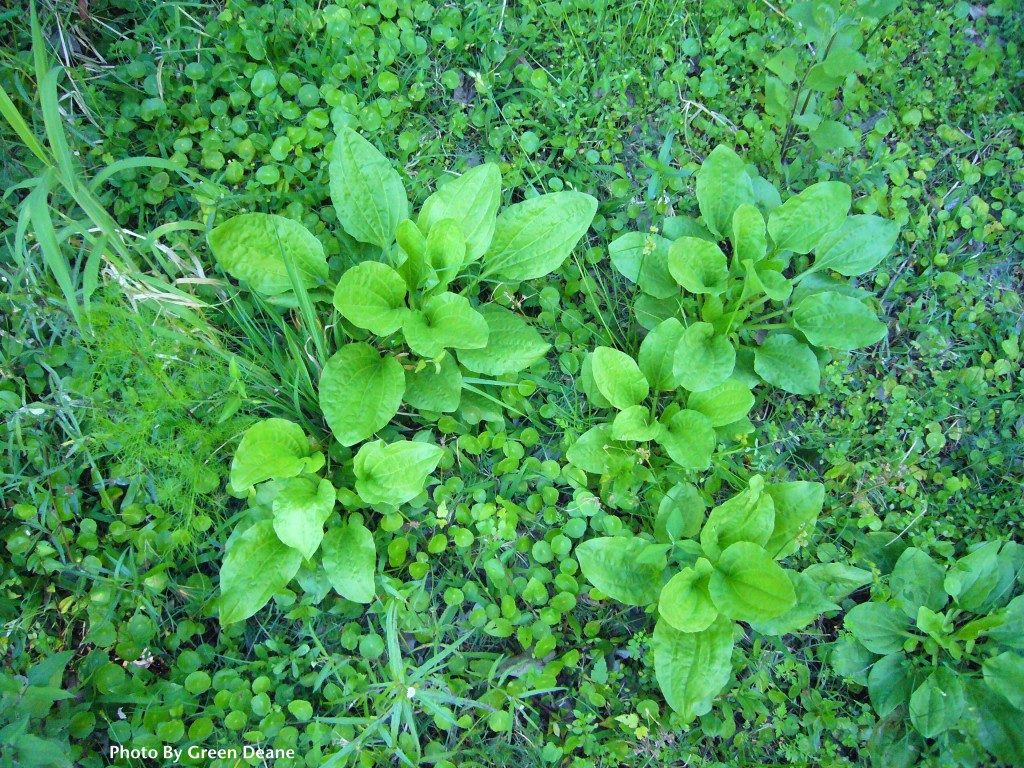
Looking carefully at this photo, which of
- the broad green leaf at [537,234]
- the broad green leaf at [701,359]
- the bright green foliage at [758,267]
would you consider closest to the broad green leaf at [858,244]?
the bright green foliage at [758,267]

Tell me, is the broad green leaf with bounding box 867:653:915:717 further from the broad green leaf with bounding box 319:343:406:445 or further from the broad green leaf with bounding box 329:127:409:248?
the broad green leaf with bounding box 329:127:409:248

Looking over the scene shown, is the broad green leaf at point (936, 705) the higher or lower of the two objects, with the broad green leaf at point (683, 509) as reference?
lower

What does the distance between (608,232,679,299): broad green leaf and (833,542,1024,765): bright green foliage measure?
1.22 meters

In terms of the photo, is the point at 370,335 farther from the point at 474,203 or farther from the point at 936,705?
the point at 936,705

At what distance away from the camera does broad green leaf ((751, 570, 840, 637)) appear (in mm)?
2264

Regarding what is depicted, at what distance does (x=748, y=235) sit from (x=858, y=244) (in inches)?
17.4

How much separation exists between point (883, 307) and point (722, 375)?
0.91 m

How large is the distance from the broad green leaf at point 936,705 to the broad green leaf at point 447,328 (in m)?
1.78

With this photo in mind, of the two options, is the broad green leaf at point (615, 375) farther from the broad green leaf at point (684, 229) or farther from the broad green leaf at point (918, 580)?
the broad green leaf at point (918, 580)

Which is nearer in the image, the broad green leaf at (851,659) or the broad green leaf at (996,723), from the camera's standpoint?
the broad green leaf at (996,723)

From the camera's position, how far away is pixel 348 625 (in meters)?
2.31

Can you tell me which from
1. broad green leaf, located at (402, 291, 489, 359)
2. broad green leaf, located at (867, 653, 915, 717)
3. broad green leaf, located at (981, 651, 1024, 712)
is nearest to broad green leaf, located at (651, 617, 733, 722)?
broad green leaf, located at (867, 653, 915, 717)

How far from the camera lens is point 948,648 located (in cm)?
237

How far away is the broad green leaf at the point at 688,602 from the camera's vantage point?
7.22ft
